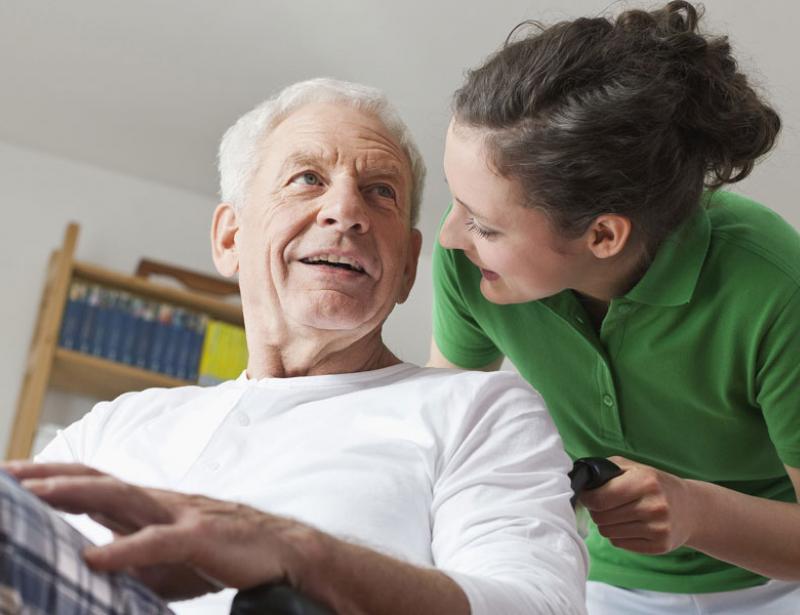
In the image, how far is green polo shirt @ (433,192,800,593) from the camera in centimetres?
142

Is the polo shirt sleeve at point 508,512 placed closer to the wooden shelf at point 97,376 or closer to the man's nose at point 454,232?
the man's nose at point 454,232

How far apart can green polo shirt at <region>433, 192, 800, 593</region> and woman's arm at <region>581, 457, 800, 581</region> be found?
0.11m

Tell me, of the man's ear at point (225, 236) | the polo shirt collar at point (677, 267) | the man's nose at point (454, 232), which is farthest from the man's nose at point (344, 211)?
the polo shirt collar at point (677, 267)

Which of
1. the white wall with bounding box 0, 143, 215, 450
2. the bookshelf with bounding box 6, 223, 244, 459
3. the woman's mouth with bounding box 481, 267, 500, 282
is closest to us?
the woman's mouth with bounding box 481, 267, 500, 282

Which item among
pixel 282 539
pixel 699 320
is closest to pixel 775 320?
pixel 699 320

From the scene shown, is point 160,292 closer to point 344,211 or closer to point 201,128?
point 201,128

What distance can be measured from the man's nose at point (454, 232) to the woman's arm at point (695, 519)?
13.8 inches

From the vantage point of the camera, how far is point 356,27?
11.8 feet

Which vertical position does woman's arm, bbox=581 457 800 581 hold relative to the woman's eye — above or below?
below

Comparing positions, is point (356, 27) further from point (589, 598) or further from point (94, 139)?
point (589, 598)

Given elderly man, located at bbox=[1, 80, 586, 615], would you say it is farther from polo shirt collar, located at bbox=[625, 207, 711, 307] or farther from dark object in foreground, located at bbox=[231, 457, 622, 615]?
polo shirt collar, located at bbox=[625, 207, 711, 307]

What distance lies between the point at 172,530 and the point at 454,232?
0.85m

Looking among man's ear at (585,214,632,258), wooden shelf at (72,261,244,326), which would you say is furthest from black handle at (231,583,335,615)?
wooden shelf at (72,261,244,326)

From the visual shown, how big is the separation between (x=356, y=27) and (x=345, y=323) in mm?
2406
